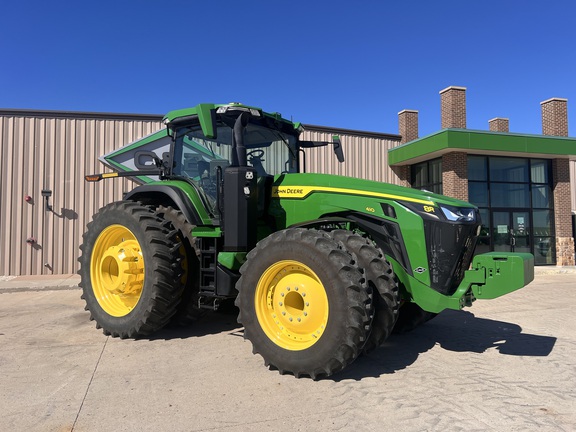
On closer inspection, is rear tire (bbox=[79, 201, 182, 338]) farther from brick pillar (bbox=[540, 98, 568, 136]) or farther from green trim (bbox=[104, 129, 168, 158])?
brick pillar (bbox=[540, 98, 568, 136])

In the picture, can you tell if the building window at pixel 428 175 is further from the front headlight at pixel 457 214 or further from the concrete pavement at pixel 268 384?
the front headlight at pixel 457 214

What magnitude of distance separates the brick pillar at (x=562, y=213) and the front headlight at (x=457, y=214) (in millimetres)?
13524

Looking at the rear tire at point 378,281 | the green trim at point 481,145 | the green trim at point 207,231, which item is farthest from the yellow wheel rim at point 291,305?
the green trim at point 481,145

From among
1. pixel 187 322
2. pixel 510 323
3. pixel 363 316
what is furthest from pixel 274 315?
pixel 510 323

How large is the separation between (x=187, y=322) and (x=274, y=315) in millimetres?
1891

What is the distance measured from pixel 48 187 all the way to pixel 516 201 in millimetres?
15455

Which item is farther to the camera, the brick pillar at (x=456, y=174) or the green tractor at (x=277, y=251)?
the brick pillar at (x=456, y=174)

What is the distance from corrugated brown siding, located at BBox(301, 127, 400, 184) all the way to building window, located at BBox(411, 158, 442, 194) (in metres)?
0.70

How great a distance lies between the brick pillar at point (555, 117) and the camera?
51.4 feet

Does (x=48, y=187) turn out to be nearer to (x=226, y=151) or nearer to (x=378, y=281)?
(x=226, y=151)

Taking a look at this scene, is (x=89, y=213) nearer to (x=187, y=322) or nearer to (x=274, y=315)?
(x=187, y=322)

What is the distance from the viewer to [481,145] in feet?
44.9

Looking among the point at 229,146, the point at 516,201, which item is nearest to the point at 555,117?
the point at 516,201

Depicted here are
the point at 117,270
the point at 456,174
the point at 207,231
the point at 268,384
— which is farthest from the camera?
the point at 456,174
